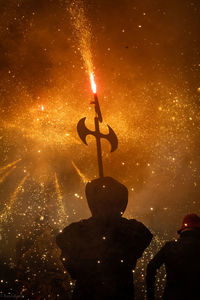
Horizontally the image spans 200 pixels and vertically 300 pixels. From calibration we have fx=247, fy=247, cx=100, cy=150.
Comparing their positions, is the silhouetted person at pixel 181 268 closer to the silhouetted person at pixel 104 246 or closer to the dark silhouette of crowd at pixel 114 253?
the dark silhouette of crowd at pixel 114 253

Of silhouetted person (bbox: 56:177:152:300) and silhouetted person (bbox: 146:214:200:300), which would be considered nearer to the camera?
silhouetted person (bbox: 56:177:152:300)

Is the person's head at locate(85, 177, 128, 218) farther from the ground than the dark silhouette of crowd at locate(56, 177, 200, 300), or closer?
farther from the ground

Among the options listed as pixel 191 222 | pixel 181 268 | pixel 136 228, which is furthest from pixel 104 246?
pixel 191 222

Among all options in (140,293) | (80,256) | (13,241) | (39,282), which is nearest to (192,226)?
(80,256)

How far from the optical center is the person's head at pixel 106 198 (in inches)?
105

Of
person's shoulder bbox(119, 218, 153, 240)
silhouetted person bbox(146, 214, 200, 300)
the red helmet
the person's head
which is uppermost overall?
the person's head

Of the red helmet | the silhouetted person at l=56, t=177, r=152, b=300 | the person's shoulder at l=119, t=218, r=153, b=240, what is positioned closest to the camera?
the silhouetted person at l=56, t=177, r=152, b=300

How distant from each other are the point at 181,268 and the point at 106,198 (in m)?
1.13

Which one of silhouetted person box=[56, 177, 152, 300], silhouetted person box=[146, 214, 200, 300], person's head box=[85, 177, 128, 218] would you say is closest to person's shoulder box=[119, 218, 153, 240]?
silhouetted person box=[56, 177, 152, 300]

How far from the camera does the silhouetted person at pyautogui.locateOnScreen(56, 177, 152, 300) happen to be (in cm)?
231

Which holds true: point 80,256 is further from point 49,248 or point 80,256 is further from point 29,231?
point 29,231

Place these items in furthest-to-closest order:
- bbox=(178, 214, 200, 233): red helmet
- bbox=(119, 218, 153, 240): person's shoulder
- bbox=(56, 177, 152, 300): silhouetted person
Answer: bbox=(178, 214, 200, 233): red helmet < bbox=(119, 218, 153, 240): person's shoulder < bbox=(56, 177, 152, 300): silhouetted person

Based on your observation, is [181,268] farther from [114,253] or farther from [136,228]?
[114,253]

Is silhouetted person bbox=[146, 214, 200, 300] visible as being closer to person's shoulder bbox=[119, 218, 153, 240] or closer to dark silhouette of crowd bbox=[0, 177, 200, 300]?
dark silhouette of crowd bbox=[0, 177, 200, 300]
